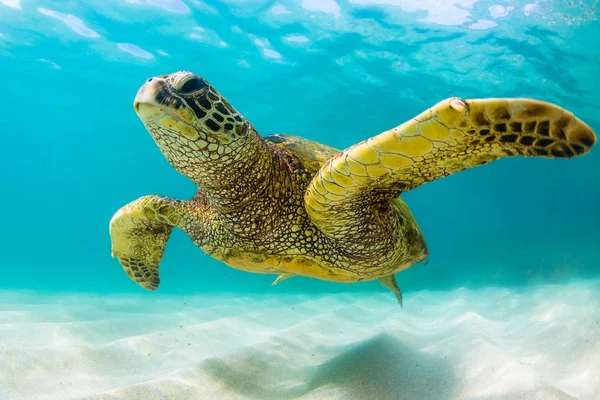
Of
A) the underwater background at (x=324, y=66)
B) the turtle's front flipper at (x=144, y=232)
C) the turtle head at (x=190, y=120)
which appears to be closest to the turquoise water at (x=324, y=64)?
the underwater background at (x=324, y=66)

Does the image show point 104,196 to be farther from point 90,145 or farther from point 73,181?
point 90,145

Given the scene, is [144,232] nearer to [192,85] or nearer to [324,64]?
[192,85]

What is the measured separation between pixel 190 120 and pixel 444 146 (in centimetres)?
152

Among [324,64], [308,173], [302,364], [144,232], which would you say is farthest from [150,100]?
[324,64]

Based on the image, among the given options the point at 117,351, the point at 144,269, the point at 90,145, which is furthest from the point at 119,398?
the point at 90,145

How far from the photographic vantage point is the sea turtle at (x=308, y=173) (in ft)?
5.55

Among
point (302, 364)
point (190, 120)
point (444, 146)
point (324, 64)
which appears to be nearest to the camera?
point (444, 146)

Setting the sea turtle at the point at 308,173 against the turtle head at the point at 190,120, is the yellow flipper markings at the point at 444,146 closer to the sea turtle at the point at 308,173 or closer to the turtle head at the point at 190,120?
the sea turtle at the point at 308,173

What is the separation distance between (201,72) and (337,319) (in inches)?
684

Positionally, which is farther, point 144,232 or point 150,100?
point 144,232

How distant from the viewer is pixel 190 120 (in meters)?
2.23

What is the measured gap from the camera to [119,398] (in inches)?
95.2

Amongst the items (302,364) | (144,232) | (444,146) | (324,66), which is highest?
(324,66)

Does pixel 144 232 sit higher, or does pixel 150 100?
pixel 150 100
